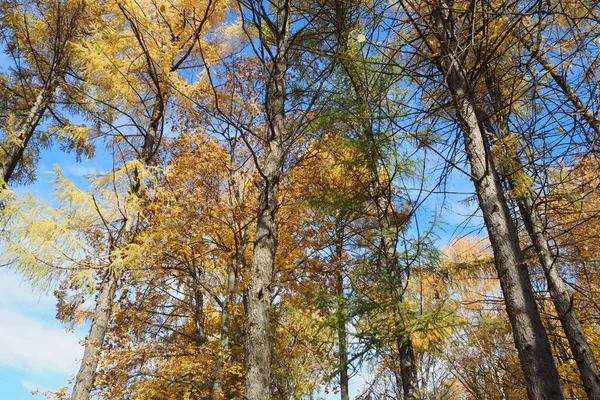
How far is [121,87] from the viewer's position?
20.7 feet

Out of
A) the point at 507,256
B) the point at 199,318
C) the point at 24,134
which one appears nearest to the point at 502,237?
the point at 507,256

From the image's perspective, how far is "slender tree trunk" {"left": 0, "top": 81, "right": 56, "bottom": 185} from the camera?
726 cm

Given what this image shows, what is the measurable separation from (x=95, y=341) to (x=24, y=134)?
16.7ft

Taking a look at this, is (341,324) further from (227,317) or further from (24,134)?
(24,134)

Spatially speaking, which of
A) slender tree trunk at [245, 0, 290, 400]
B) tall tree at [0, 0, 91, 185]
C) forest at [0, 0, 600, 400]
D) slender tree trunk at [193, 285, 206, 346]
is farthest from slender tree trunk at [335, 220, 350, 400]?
tall tree at [0, 0, 91, 185]

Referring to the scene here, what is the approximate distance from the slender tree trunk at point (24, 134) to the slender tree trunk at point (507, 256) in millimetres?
A: 8107

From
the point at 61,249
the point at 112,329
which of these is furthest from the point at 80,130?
the point at 112,329

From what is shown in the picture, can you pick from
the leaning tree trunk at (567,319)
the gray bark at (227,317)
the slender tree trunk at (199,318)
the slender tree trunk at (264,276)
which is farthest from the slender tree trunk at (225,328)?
the leaning tree trunk at (567,319)

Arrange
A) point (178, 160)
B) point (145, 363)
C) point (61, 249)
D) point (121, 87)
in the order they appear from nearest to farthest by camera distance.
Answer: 1. point (61, 249)
2. point (121, 87)
3. point (145, 363)
4. point (178, 160)

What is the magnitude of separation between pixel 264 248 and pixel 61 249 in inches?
134

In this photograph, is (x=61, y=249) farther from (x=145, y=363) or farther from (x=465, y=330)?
(x=465, y=330)

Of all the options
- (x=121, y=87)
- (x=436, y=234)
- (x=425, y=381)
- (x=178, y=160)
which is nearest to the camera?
(x=436, y=234)

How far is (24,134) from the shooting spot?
24.8ft

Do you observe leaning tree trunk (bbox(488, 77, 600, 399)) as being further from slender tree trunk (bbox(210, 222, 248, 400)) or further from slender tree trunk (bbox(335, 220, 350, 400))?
slender tree trunk (bbox(210, 222, 248, 400))
